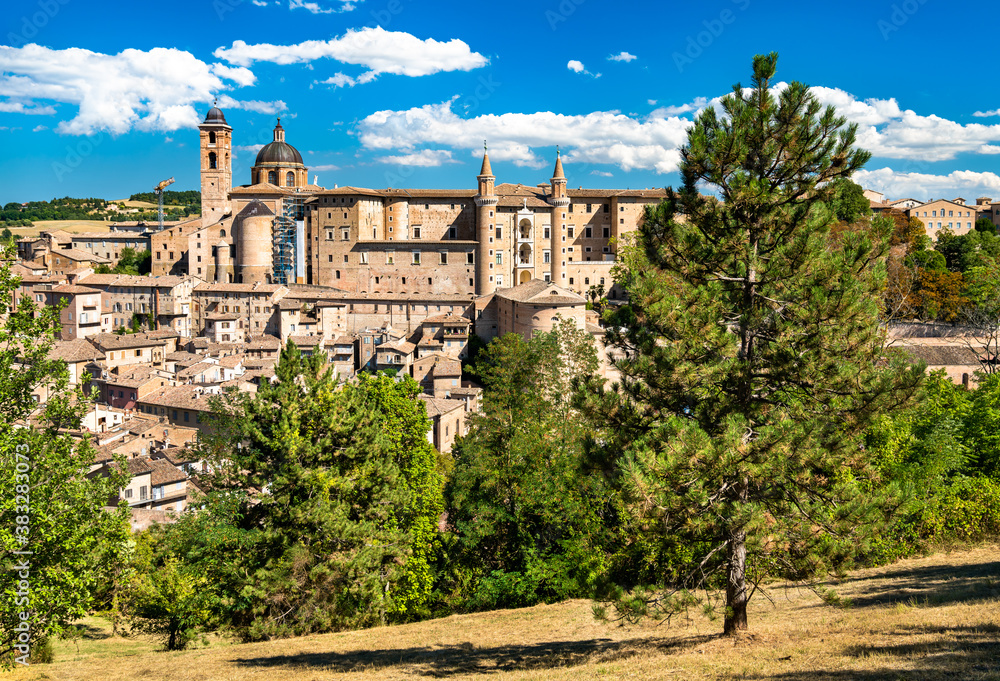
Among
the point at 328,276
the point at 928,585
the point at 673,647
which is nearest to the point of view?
the point at 673,647

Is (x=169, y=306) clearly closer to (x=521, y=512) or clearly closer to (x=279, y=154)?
(x=279, y=154)

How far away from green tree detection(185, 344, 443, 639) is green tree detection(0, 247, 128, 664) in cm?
409

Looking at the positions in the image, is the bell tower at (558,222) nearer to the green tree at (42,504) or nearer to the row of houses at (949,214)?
the row of houses at (949,214)

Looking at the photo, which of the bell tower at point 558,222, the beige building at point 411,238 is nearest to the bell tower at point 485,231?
the beige building at point 411,238

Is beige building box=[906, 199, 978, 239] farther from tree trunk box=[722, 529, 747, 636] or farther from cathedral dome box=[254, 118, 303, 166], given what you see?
tree trunk box=[722, 529, 747, 636]

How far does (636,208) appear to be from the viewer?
258 feet

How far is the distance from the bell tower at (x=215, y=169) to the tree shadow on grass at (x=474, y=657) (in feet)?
261

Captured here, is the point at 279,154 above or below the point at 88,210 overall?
below

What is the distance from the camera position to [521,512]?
19.2m

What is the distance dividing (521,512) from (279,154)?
3190 inches

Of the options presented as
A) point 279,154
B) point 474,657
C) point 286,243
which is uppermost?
point 279,154

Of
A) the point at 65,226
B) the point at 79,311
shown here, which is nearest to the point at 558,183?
the point at 79,311

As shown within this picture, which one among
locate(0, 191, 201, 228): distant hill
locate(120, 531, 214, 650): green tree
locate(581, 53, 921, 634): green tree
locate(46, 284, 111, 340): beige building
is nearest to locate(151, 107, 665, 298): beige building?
locate(46, 284, 111, 340): beige building

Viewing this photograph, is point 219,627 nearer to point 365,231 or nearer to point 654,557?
point 654,557
